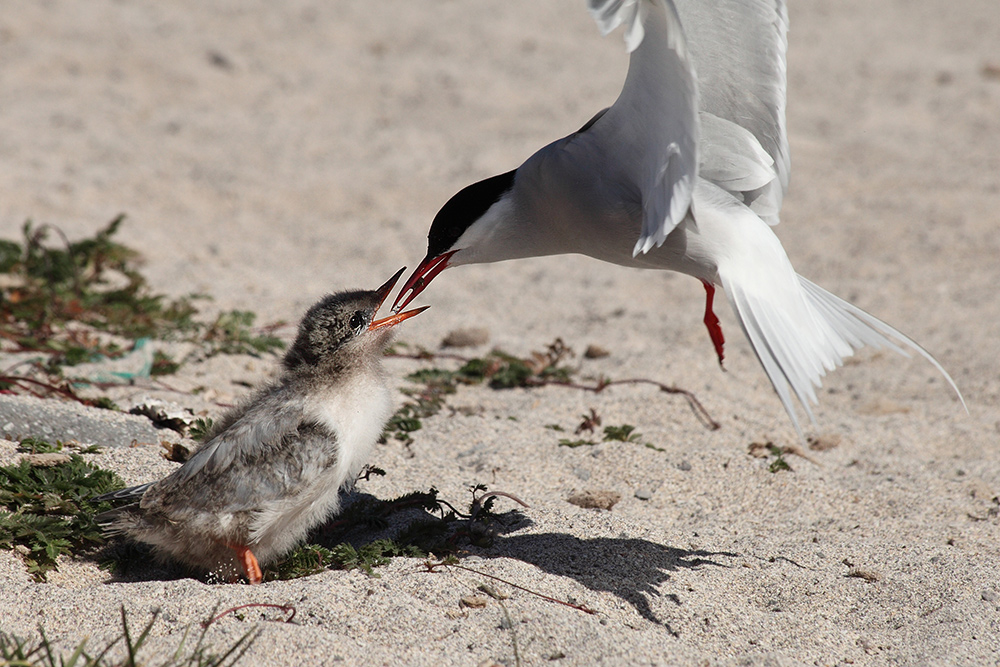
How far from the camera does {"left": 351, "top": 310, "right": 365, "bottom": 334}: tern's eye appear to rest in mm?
2979

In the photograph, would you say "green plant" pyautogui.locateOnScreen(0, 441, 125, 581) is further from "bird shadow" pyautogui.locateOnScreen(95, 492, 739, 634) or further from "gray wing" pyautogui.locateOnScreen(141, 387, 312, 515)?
"gray wing" pyautogui.locateOnScreen(141, 387, 312, 515)

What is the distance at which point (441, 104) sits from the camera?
854cm

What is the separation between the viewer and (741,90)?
3.37 meters

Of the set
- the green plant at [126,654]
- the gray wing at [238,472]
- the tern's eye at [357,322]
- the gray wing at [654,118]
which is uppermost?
the gray wing at [654,118]

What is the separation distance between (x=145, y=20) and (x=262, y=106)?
188 centimetres

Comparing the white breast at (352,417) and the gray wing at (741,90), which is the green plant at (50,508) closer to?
the white breast at (352,417)

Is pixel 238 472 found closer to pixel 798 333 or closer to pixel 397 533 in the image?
pixel 397 533

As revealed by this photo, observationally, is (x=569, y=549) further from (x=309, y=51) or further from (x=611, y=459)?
(x=309, y=51)

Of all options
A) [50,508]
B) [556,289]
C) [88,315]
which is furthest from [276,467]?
[556,289]

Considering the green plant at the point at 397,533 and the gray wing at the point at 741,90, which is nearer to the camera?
the green plant at the point at 397,533

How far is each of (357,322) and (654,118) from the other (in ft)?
3.52

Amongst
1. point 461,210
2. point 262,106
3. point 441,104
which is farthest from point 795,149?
point 461,210

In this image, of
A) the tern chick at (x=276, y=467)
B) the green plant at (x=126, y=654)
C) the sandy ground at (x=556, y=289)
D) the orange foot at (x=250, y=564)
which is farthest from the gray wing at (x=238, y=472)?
the green plant at (x=126, y=654)

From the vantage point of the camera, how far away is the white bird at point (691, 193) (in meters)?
2.68
